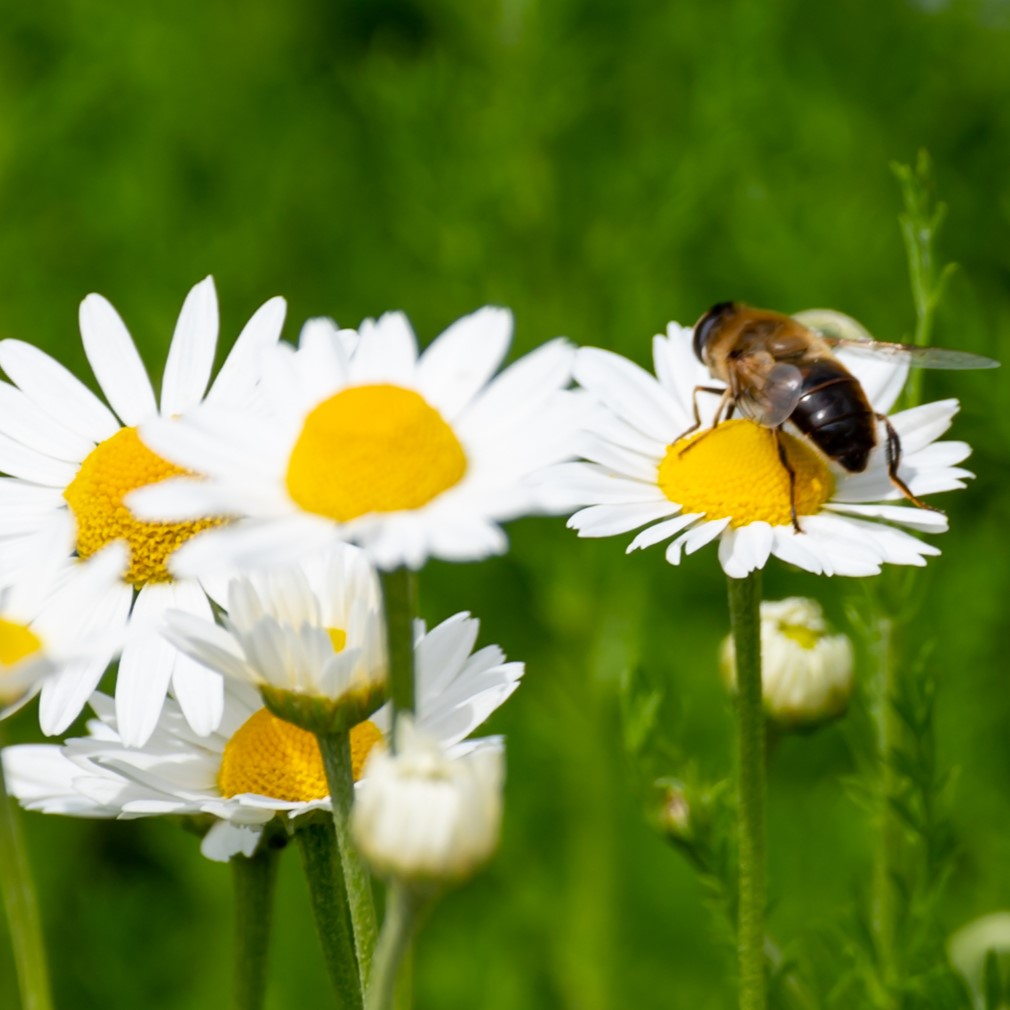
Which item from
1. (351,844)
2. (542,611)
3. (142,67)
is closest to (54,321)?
(142,67)

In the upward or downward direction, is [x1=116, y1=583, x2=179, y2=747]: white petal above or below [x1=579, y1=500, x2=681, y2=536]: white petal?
below

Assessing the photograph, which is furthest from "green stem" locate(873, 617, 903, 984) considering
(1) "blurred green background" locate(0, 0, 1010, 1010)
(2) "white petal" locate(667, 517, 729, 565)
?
(1) "blurred green background" locate(0, 0, 1010, 1010)

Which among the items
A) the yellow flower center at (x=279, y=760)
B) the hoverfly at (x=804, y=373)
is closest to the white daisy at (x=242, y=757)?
the yellow flower center at (x=279, y=760)

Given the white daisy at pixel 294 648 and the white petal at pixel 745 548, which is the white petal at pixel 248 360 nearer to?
the white daisy at pixel 294 648

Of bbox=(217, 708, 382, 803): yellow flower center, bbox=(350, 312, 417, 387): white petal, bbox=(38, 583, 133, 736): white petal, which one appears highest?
bbox=(350, 312, 417, 387): white petal

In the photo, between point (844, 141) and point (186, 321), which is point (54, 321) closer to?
point (844, 141)

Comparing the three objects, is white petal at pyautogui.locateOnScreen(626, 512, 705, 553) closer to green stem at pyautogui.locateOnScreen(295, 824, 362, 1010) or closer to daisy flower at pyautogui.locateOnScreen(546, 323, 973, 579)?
daisy flower at pyautogui.locateOnScreen(546, 323, 973, 579)
